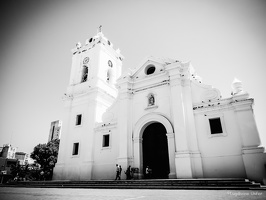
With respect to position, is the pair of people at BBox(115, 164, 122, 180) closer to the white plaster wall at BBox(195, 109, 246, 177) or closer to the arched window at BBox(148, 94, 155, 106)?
the arched window at BBox(148, 94, 155, 106)

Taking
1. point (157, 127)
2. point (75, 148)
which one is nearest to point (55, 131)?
point (75, 148)

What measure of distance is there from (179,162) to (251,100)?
6.53m

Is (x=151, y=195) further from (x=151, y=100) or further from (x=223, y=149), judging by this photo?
(x=151, y=100)

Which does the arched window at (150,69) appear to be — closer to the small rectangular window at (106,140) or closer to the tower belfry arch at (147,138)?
the tower belfry arch at (147,138)

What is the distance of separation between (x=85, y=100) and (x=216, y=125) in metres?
13.8

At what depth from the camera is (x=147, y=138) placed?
624 inches

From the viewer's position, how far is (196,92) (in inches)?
578

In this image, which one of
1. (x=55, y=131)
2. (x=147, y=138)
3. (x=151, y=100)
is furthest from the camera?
(x=55, y=131)

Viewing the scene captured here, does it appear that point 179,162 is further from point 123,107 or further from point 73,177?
point 73,177

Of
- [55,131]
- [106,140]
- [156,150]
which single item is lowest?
[156,150]

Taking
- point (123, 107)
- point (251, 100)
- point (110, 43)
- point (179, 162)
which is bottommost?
point (179, 162)

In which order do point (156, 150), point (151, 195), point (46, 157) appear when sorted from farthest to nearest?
point (46, 157), point (156, 150), point (151, 195)

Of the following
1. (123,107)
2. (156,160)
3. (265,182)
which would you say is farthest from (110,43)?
(265,182)

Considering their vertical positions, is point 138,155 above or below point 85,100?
below
